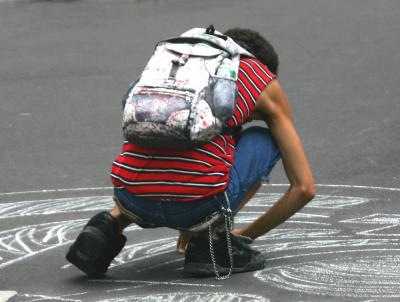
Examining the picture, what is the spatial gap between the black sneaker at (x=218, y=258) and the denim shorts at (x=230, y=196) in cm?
13

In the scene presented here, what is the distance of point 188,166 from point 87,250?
562mm

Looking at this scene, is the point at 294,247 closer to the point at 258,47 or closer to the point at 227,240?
the point at 227,240

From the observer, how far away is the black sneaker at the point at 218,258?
563 centimetres

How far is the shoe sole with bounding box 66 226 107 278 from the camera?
5.55 m

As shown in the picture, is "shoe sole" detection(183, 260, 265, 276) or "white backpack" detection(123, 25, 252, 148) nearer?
"white backpack" detection(123, 25, 252, 148)

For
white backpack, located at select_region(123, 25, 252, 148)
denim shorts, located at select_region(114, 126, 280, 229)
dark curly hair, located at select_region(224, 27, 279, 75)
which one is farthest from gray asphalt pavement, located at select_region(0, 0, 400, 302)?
dark curly hair, located at select_region(224, 27, 279, 75)

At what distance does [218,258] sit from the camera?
18.5 ft

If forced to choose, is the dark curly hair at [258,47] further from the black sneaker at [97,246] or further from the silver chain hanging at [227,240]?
the black sneaker at [97,246]

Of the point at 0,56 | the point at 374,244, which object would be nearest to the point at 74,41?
the point at 0,56

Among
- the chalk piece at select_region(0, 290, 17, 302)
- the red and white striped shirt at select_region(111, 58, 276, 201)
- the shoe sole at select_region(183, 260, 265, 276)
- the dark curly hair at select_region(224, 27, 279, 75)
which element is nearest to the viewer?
the chalk piece at select_region(0, 290, 17, 302)

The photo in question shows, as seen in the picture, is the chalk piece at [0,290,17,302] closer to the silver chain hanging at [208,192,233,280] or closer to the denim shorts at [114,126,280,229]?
the denim shorts at [114,126,280,229]

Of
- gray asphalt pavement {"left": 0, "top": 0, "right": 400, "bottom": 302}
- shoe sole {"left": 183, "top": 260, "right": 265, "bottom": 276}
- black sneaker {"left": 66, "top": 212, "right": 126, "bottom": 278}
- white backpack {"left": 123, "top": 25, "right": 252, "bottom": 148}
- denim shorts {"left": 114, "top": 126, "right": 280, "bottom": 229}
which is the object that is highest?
white backpack {"left": 123, "top": 25, "right": 252, "bottom": 148}

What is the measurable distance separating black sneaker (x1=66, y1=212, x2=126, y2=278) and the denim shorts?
0.11m

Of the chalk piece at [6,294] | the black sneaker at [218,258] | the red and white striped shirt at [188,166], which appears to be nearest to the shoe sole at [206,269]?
the black sneaker at [218,258]
